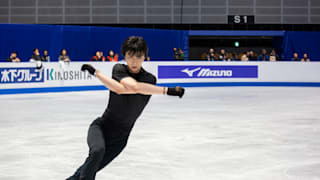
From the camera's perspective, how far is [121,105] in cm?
451

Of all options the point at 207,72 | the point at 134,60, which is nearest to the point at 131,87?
the point at 134,60

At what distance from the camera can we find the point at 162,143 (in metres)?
9.12

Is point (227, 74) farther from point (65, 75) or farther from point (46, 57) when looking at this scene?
point (46, 57)

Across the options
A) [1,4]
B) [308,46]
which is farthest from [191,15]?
[1,4]

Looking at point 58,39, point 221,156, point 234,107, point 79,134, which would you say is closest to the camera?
point 221,156

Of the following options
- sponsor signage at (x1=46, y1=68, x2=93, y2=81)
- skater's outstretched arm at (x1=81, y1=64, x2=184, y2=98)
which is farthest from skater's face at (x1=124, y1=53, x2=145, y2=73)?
sponsor signage at (x1=46, y1=68, x2=93, y2=81)

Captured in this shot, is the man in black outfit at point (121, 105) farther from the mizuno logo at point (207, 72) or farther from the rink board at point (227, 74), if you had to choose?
the mizuno logo at point (207, 72)

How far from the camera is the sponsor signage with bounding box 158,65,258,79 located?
2528 cm

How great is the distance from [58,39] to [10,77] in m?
4.11

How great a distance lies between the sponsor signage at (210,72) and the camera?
2528 cm

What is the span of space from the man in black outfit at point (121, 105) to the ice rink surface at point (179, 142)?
6.04 ft

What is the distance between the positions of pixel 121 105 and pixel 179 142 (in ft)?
16.1

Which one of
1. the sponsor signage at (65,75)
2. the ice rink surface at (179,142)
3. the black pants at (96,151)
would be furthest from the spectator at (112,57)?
the black pants at (96,151)

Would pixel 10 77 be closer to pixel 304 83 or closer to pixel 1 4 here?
pixel 304 83
